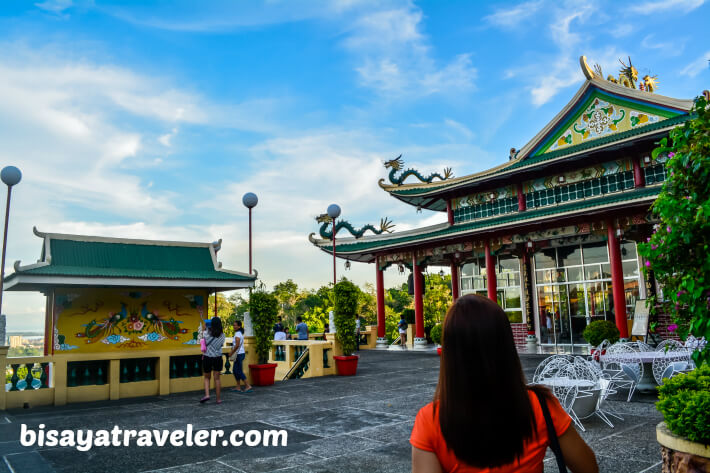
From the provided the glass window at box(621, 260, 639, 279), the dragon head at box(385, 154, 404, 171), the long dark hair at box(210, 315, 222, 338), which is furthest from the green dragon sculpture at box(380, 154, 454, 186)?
the long dark hair at box(210, 315, 222, 338)

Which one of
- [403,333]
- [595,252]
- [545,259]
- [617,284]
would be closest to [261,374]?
[617,284]

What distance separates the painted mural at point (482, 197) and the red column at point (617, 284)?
532cm

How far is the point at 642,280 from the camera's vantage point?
1848 centimetres

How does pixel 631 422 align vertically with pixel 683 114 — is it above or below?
below

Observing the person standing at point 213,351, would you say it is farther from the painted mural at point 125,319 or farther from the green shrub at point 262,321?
the painted mural at point 125,319

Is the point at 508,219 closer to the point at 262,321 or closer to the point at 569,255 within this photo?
the point at 569,255

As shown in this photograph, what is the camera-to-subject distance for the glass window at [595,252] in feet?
65.3

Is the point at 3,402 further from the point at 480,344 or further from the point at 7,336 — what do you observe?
the point at 480,344

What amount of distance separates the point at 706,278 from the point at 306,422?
6.22 metres

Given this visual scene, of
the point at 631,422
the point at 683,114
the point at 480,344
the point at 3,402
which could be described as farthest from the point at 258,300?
the point at 683,114

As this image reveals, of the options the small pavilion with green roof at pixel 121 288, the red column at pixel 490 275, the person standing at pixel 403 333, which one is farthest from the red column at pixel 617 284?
the small pavilion with green roof at pixel 121 288

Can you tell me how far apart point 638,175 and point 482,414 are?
1907cm

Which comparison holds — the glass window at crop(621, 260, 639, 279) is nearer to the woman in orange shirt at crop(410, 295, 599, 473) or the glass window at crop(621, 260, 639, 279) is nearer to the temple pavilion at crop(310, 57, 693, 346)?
the temple pavilion at crop(310, 57, 693, 346)

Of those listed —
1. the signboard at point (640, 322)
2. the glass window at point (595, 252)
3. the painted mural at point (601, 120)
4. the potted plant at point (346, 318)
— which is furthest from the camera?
the glass window at point (595, 252)
